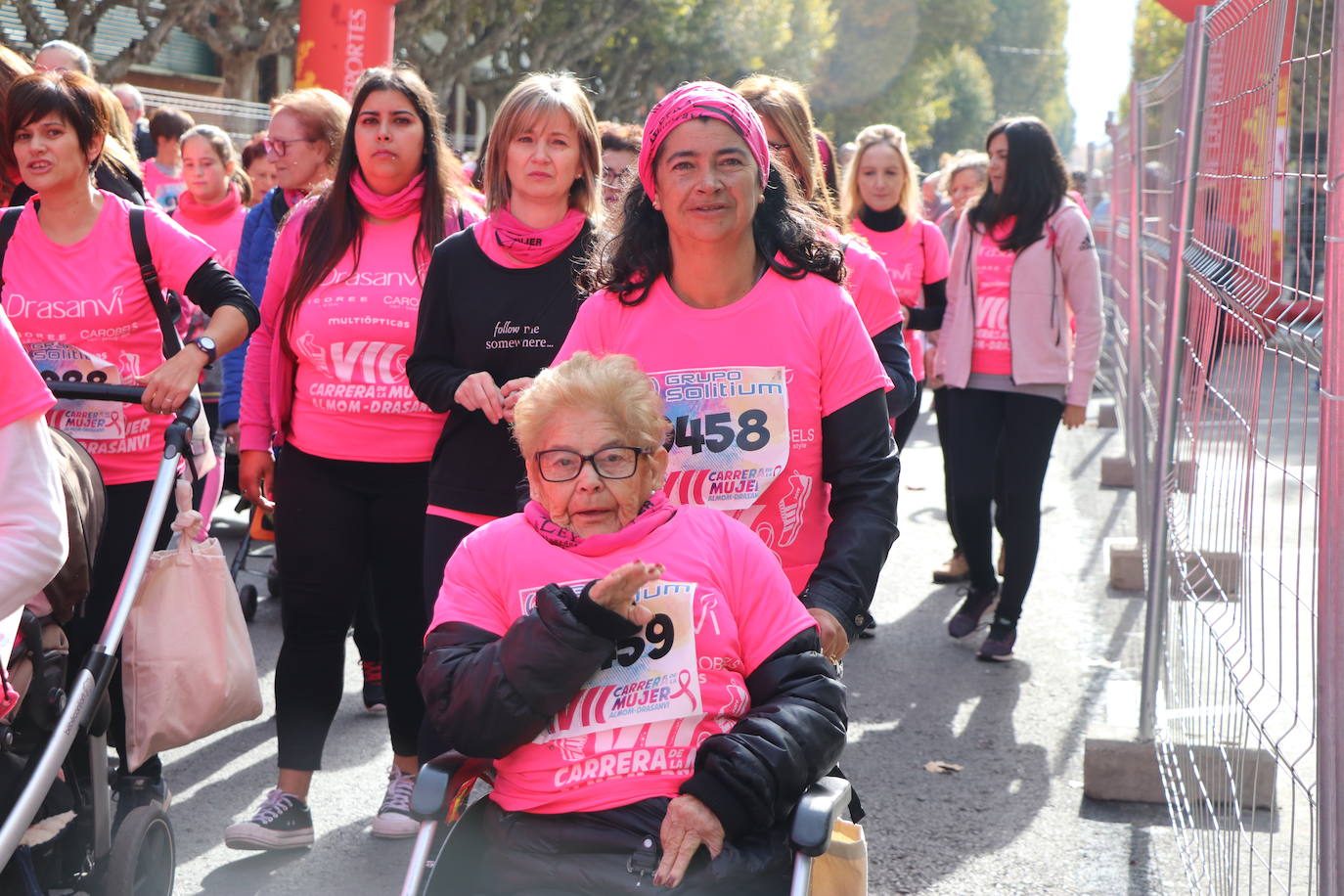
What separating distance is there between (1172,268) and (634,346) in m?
2.56

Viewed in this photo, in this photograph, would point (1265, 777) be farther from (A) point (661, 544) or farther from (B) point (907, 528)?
(B) point (907, 528)

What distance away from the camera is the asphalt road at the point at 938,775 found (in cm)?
448

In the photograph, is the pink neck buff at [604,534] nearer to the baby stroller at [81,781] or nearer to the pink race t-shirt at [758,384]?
the pink race t-shirt at [758,384]

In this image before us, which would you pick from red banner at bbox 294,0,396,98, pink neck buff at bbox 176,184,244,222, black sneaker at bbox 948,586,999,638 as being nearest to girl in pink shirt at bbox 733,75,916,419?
black sneaker at bbox 948,586,999,638

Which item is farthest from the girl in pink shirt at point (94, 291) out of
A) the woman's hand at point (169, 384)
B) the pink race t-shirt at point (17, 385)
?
the pink race t-shirt at point (17, 385)

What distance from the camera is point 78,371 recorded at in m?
4.27

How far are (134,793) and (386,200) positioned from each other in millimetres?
1793

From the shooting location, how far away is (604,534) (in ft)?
9.57

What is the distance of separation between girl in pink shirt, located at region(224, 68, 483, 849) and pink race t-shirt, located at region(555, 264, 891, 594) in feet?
4.36

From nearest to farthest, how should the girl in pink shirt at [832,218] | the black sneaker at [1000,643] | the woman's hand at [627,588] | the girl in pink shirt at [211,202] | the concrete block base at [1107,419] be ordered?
the woman's hand at [627,588] < the girl in pink shirt at [832,218] < the black sneaker at [1000,643] < the girl in pink shirt at [211,202] < the concrete block base at [1107,419]

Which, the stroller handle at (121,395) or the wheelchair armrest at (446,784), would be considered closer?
the wheelchair armrest at (446,784)

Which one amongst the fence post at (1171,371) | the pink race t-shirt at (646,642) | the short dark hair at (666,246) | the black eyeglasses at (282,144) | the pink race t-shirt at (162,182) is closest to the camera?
the pink race t-shirt at (646,642)

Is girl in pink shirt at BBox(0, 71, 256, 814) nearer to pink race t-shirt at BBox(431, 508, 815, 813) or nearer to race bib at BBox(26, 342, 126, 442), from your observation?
race bib at BBox(26, 342, 126, 442)

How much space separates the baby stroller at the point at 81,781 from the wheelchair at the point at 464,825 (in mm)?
872
